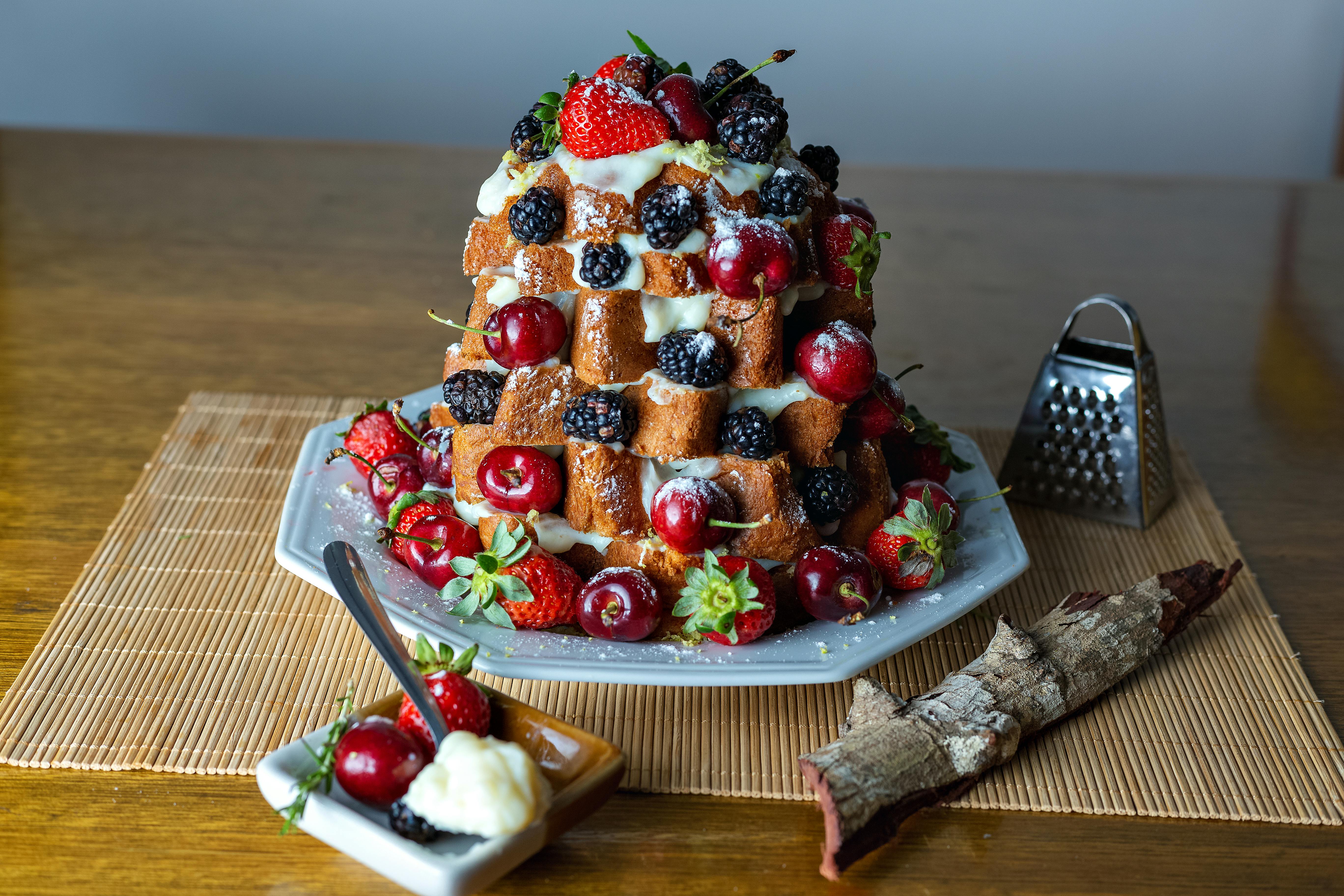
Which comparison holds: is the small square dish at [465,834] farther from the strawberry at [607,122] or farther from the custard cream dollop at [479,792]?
the strawberry at [607,122]

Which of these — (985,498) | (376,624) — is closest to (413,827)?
(376,624)

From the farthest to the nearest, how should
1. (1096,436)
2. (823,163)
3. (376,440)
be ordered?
(1096,436) → (376,440) → (823,163)

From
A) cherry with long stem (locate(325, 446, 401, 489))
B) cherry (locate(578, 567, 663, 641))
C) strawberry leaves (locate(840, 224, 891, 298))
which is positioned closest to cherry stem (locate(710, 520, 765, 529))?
cherry (locate(578, 567, 663, 641))

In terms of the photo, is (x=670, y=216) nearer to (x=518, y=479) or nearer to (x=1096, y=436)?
(x=518, y=479)

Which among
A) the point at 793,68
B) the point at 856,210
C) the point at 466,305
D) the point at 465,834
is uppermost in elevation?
the point at 856,210

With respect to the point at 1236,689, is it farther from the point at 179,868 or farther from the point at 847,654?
the point at 179,868

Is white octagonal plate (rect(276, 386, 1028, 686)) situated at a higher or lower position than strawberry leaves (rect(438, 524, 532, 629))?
lower

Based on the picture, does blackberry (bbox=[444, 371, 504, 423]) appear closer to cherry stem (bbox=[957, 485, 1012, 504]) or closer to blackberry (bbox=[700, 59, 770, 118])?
blackberry (bbox=[700, 59, 770, 118])

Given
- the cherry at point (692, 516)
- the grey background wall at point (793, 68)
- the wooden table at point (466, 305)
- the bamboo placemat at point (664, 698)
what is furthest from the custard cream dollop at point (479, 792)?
the grey background wall at point (793, 68)
